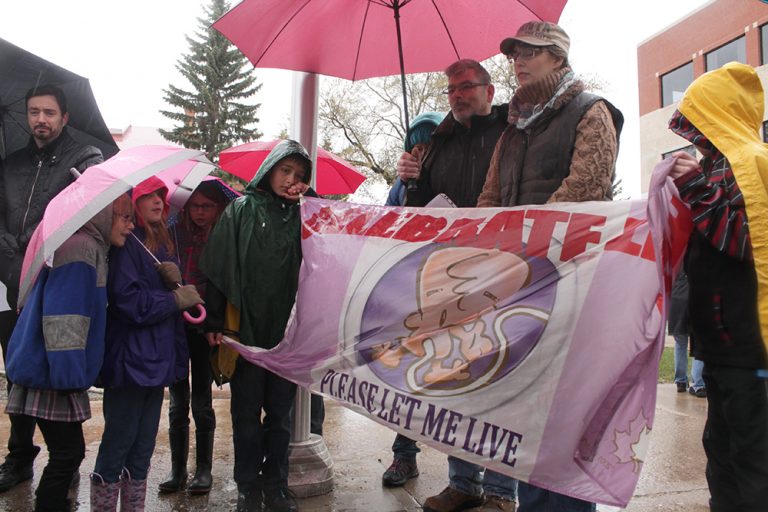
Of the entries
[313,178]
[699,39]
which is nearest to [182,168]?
[313,178]

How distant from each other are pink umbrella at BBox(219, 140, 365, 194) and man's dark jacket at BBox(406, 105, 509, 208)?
3.01 m

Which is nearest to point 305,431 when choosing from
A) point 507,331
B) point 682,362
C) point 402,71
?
point 507,331

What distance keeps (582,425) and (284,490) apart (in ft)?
5.74

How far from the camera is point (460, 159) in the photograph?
11.7 feet

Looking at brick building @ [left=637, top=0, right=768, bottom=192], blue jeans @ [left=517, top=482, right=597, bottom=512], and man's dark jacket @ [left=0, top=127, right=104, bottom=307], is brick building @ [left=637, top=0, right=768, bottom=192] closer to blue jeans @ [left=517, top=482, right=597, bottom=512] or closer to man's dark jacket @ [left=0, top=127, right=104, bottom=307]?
blue jeans @ [left=517, top=482, right=597, bottom=512]

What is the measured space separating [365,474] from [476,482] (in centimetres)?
92

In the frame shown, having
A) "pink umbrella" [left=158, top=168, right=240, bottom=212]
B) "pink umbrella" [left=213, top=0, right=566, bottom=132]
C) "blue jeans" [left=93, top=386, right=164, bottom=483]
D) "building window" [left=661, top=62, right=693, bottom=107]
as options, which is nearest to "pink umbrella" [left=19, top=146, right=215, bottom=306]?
"blue jeans" [left=93, top=386, right=164, bottom=483]

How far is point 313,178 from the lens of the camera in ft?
12.6

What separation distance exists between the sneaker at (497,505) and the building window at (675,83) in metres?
30.3

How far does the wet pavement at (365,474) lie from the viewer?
3371 millimetres

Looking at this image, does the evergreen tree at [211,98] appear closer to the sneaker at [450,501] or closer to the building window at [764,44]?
the building window at [764,44]

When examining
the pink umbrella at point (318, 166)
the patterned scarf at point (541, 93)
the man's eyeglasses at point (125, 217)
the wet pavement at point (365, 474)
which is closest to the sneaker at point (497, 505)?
the wet pavement at point (365, 474)

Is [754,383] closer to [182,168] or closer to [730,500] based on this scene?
[730,500]

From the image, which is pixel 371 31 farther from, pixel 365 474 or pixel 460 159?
pixel 365 474
